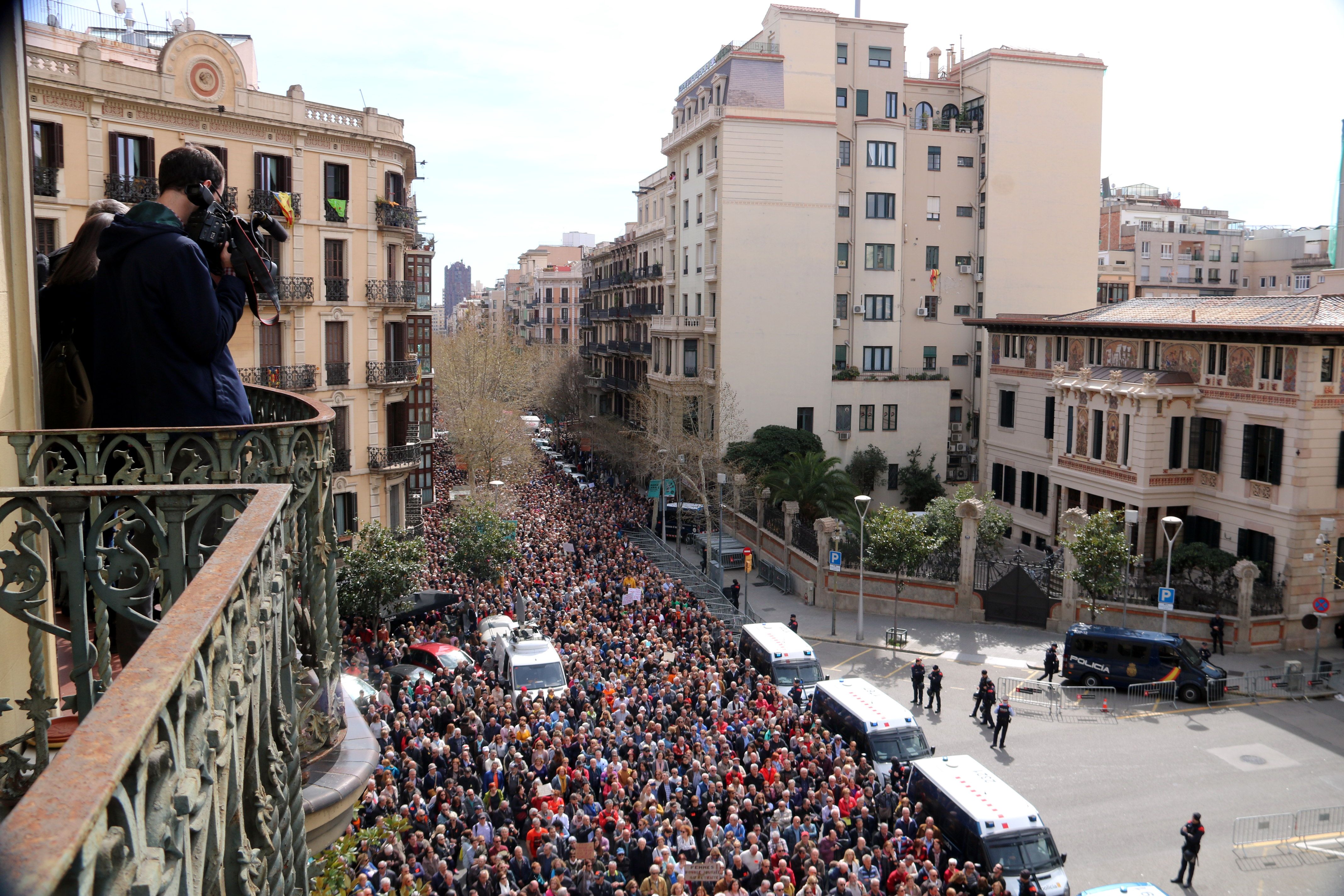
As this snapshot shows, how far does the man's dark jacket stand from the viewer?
5695mm

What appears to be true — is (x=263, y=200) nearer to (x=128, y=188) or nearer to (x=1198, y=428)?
(x=128, y=188)

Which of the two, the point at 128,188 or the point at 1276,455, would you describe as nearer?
the point at 128,188

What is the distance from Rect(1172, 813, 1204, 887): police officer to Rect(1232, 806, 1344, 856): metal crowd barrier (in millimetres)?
1973

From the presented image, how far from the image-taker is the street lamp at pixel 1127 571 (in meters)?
30.5

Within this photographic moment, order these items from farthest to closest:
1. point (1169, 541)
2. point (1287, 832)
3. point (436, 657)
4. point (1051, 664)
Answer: point (1169, 541), point (1051, 664), point (436, 657), point (1287, 832)

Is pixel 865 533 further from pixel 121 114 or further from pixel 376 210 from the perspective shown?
pixel 121 114

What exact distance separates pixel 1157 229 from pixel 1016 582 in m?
70.4

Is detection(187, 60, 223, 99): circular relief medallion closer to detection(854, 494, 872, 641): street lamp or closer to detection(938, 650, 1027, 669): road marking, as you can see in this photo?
detection(854, 494, 872, 641): street lamp

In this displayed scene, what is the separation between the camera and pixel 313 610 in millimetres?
6668

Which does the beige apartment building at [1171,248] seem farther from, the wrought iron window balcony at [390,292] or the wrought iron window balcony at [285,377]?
the wrought iron window balcony at [285,377]

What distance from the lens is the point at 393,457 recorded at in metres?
35.3

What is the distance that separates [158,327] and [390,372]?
29.8 meters

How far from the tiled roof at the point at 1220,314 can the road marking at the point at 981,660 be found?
13.4 m

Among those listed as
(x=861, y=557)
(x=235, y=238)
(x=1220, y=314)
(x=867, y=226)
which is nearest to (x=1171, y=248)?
(x=867, y=226)
